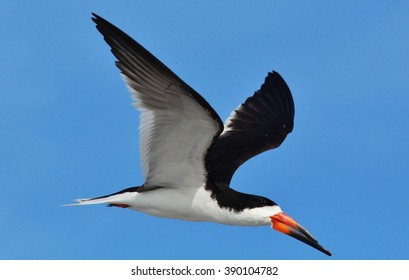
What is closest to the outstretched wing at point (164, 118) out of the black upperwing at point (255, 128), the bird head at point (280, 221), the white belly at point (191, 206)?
the white belly at point (191, 206)

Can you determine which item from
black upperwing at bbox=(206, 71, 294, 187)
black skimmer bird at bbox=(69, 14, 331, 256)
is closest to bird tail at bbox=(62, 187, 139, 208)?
black skimmer bird at bbox=(69, 14, 331, 256)

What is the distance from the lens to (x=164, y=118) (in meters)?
8.06

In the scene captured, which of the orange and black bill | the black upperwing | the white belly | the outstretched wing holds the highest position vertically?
the black upperwing

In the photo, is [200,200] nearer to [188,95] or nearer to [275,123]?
[188,95]

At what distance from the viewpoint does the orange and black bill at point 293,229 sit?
908cm

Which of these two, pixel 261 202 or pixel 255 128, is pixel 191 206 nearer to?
pixel 261 202

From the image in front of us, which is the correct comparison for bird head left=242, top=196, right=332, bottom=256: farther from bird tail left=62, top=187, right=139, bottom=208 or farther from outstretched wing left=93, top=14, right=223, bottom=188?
bird tail left=62, top=187, right=139, bottom=208

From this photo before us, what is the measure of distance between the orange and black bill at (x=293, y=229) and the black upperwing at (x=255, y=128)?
1.06 metres

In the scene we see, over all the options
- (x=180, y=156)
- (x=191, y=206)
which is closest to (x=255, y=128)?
(x=191, y=206)

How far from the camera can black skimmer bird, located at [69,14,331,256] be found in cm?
755

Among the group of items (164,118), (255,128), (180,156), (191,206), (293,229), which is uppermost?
(255,128)

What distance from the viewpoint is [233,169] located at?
33.7 ft

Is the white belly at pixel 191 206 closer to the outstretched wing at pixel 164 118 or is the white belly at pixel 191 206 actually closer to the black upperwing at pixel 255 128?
the outstretched wing at pixel 164 118

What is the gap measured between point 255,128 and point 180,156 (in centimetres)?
342
